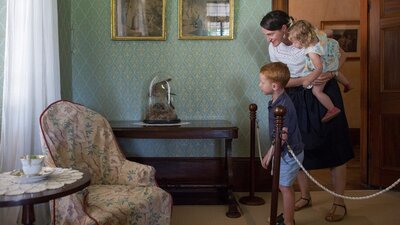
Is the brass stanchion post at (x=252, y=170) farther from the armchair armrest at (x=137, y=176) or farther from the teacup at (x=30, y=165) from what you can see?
the teacup at (x=30, y=165)

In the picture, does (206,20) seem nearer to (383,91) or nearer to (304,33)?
(304,33)

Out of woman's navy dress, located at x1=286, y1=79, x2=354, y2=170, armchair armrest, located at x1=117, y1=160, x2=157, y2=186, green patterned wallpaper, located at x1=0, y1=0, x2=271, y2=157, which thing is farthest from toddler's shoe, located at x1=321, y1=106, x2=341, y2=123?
armchair armrest, located at x1=117, y1=160, x2=157, y2=186

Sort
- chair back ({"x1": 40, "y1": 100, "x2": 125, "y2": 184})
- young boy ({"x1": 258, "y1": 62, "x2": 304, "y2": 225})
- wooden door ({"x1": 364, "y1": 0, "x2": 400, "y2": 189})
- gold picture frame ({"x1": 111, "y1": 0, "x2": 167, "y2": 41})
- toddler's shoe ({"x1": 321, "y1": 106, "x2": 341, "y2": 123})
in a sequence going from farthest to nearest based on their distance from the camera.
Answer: wooden door ({"x1": 364, "y1": 0, "x2": 400, "y2": 189}) → gold picture frame ({"x1": 111, "y1": 0, "x2": 167, "y2": 41}) → toddler's shoe ({"x1": 321, "y1": 106, "x2": 341, "y2": 123}) → young boy ({"x1": 258, "y1": 62, "x2": 304, "y2": 225}) → chair back ({"x1": 40, "y1": 100, "x2": 125, "y2": 184})

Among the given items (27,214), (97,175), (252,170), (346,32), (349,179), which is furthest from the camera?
(346,32)

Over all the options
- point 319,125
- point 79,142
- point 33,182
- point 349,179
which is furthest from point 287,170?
point 349,179

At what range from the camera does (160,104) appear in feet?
12.5

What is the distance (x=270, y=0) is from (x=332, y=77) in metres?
1.12

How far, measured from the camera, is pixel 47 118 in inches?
100

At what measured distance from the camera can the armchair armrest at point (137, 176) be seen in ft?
9.16

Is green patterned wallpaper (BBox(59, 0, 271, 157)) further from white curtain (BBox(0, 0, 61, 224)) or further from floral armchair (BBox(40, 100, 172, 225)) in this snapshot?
floral armchair (BBox(40, 100, 172, 225))

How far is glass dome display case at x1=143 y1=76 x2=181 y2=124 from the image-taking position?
3.70 metres

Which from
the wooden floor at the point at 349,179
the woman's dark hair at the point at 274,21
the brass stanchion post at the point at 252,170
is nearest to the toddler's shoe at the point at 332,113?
the brass stanchion post at the point at 252,170

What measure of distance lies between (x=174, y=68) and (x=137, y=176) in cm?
150

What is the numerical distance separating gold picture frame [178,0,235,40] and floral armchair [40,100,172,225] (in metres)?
1.42
